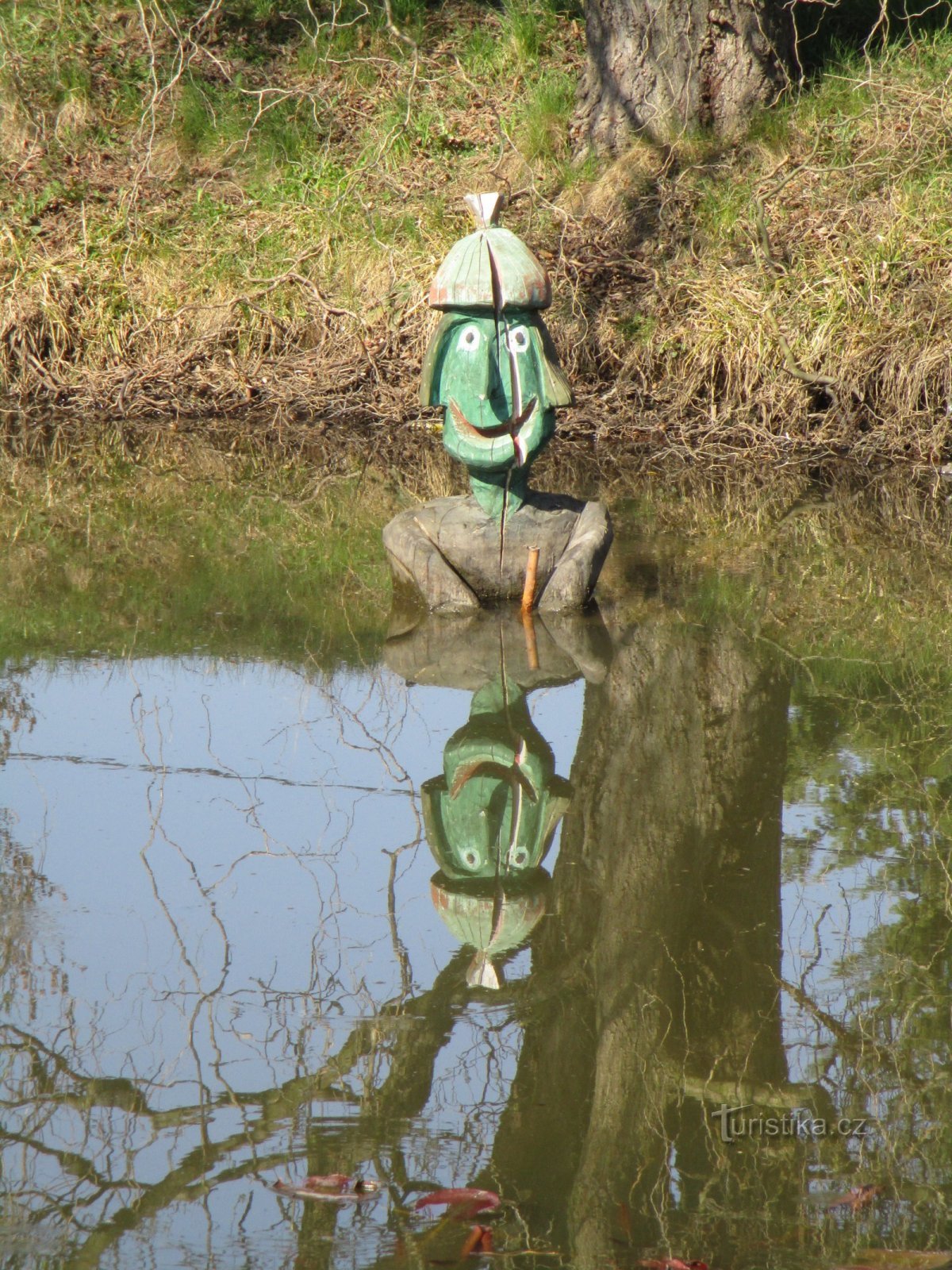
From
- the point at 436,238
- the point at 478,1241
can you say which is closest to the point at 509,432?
the point at 478,1241

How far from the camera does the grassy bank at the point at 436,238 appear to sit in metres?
10.2

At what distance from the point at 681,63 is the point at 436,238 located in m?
2.55

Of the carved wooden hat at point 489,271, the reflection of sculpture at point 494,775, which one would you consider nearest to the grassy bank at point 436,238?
the carved wooden hat at point 489,271

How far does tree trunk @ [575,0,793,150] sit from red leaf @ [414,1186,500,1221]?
1069 centimetres

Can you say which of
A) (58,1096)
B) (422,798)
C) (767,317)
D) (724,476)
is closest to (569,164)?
(767,317)

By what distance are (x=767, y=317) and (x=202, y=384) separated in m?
4.46

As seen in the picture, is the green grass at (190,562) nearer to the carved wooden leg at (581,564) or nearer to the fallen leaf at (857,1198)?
the carved wooden leg at (581,564)

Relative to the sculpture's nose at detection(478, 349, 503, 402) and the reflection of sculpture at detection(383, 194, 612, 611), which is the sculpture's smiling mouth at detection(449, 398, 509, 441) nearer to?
the reflection of sculpture at detection(383, 194, 612, 611)

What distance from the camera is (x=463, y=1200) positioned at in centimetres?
280

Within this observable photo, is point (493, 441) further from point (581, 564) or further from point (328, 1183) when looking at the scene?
point (328, 1183)

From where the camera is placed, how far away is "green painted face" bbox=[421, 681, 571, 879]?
4.20m

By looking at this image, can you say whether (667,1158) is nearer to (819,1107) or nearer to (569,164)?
(819,1107)

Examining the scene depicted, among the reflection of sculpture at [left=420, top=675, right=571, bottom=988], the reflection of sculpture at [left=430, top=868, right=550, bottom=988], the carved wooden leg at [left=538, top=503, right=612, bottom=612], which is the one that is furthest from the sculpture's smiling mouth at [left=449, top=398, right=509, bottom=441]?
the reflection of sculpture at [left=430, top=868, right=550, bottom=988]

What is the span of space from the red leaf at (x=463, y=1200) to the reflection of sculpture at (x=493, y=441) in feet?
12.3
